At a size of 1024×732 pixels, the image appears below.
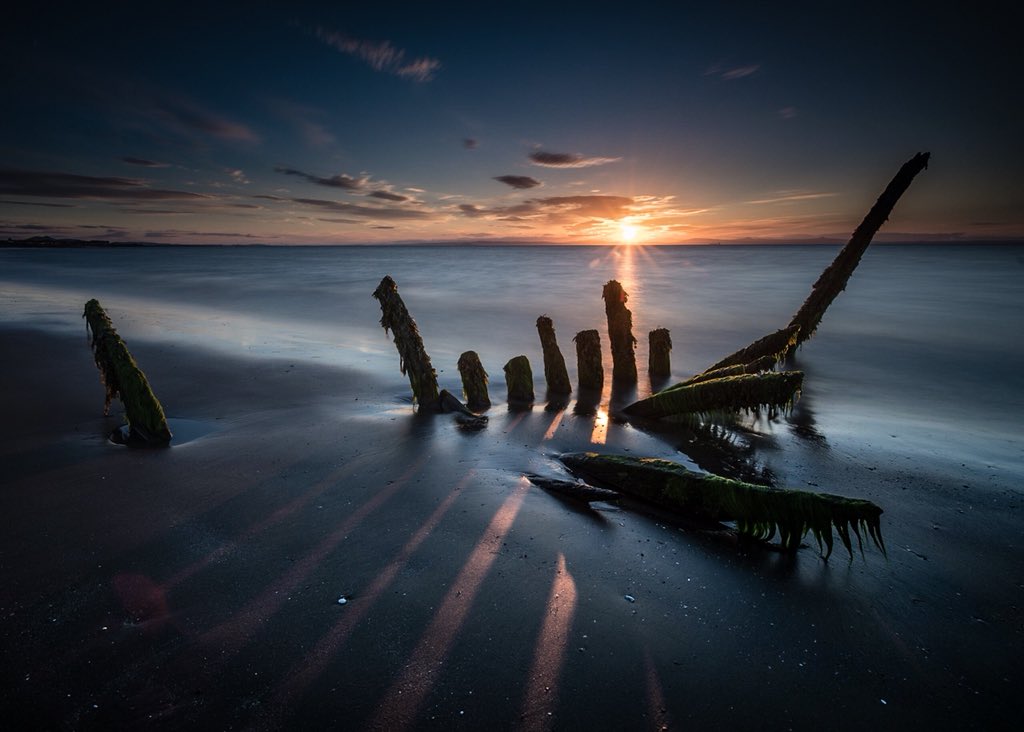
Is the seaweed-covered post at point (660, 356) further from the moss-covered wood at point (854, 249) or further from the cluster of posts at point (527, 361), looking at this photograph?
the moss-covered wood at point (854, 249)

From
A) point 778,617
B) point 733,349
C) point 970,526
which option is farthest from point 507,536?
point 733,349

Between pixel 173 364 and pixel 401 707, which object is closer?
pixel 401 707

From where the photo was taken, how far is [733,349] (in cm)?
1747

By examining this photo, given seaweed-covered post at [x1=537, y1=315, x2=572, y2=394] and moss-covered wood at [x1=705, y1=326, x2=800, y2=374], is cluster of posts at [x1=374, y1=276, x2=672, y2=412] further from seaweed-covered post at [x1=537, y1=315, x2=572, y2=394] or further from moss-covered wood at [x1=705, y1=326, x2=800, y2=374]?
moss-covered wood at [x1=705, y1=326, x2=800, y2=374]

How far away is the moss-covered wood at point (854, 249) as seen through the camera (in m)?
9.20

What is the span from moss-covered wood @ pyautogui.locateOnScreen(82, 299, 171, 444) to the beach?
35 cm

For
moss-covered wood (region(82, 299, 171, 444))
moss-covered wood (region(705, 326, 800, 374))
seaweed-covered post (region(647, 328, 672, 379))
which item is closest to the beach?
moss-covered wood (region(82, 299, 171, 444))

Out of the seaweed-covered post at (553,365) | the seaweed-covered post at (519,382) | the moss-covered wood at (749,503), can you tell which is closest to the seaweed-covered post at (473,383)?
the seaweed-covered post at (519,382)

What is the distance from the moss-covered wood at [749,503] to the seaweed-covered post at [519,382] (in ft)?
13.6

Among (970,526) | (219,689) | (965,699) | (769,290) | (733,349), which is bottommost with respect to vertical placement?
Result: (219,689)

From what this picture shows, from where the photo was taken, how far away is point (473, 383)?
8977 millimetres

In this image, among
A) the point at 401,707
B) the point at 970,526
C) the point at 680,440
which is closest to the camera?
the point at 401,707

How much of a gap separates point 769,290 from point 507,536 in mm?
42139

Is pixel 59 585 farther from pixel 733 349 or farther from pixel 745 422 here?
pixel 733 349
